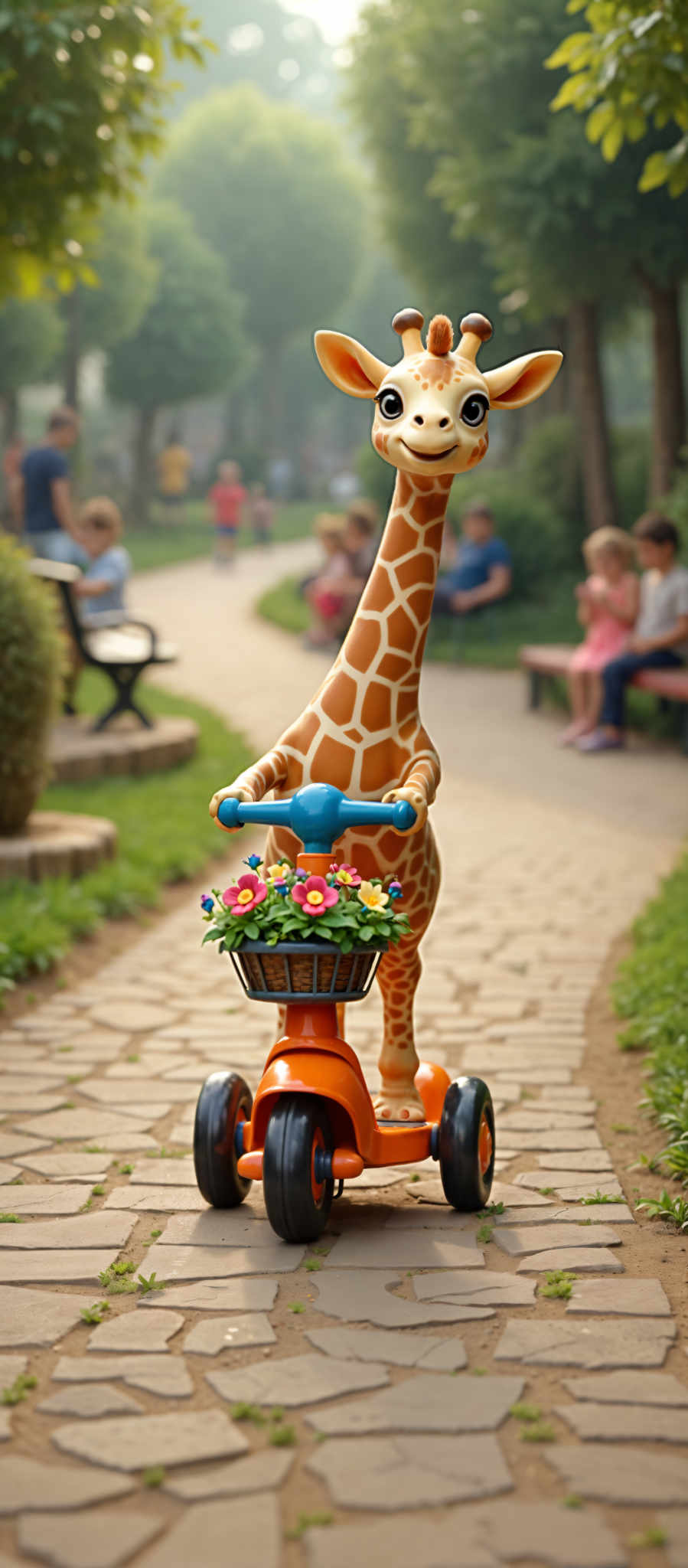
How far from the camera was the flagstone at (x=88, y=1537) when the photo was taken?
2.45 metres

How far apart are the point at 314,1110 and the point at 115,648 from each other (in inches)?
304

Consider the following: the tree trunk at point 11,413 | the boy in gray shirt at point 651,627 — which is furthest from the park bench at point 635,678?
the tree trunk at point 11,413

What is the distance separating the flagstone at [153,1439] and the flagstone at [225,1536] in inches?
6.3

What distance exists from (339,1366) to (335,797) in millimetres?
1330

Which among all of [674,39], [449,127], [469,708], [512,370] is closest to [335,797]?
[512,370]

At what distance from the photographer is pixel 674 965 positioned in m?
5.82

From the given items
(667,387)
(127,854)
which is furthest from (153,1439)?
(667,387)

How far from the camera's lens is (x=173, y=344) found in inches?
1399

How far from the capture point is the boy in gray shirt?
36.3 feet

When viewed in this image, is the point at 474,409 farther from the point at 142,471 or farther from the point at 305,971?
the point at 142,471

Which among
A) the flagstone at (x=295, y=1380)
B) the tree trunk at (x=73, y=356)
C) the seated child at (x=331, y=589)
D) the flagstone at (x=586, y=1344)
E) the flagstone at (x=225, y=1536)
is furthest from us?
the tree trunk at (x=73, y=356)

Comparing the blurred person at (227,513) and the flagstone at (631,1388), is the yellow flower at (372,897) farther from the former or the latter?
the blurred person at (227,513)

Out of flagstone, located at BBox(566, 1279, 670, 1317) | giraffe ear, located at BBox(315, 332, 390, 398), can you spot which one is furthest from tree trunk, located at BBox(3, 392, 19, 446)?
flagstone, located at BBox(566, 1279, 670, 1317)

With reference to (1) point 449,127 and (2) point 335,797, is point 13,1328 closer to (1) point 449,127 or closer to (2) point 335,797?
(2) point 335,797
